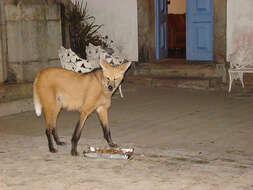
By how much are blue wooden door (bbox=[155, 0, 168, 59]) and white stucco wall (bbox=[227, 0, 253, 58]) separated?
183 cm

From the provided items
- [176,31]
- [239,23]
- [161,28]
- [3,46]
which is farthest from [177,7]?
[3,46]

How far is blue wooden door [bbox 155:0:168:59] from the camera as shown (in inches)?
445

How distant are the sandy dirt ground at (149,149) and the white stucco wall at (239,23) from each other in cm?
131

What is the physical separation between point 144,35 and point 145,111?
3.31 metres

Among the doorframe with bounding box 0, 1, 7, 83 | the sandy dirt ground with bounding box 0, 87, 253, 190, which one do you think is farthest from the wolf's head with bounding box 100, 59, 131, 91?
the doorframe with bounding box 0, 1, 7, 83

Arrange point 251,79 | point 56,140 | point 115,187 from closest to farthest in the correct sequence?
point 115,187
point 56,140
point 251,79

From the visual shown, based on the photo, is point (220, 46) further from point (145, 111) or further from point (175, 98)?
point (145, 111)

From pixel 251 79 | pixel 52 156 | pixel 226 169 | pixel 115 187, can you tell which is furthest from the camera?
pixel 251 79

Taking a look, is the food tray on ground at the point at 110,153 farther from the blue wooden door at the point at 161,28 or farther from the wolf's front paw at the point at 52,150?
the blue wooden door at the point at 161,28

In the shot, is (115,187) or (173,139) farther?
(173,139)

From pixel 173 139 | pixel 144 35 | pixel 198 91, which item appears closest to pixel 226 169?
pixel 173 139

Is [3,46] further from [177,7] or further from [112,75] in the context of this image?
[177,7]

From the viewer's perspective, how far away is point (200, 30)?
10.9m

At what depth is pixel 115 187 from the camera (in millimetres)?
4402
